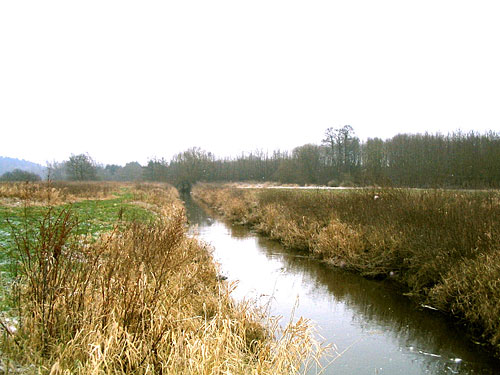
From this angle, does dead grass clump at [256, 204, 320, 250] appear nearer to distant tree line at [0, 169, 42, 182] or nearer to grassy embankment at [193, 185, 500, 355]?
grassy embankment at [193, 185, 500, 355]

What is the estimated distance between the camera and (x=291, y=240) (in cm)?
1317

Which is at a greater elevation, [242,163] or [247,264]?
[242,163]

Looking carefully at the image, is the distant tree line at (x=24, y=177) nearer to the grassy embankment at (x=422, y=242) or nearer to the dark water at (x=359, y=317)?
the grassy embankment at (x=422, y=242)

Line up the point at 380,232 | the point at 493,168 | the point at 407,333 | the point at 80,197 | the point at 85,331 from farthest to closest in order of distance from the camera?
the point at 493,168, the point at 80,197, the point at 380,232, the point at 407,333, the point at 85,331

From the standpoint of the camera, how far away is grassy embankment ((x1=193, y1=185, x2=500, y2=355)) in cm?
609

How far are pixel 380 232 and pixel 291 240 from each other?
3898 millimetres

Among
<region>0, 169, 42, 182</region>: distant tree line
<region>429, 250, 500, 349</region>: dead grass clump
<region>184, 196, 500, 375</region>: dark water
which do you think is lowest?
<region>184, 196, 500, 375</region>: dark water

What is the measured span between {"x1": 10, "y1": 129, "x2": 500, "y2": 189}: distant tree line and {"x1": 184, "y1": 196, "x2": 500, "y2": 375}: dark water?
559cm

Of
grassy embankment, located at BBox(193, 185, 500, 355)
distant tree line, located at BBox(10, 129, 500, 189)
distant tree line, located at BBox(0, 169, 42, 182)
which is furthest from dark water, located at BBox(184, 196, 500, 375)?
distant tree line, located at BBox(0, 169, 42, 182)

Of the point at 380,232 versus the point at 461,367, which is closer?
the point at 461,367

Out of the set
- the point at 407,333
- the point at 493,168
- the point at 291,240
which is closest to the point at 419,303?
the point at 407,333

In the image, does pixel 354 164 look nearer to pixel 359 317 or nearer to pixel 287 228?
pixel 287 228

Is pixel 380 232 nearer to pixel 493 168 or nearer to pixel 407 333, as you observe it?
pixel 407 333

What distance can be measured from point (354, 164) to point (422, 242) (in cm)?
4504
